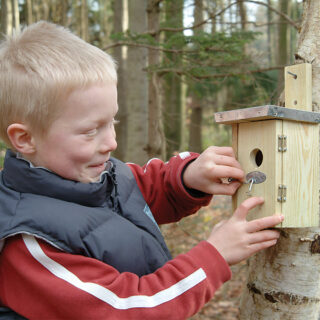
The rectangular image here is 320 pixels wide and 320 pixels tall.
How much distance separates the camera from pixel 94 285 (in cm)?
128

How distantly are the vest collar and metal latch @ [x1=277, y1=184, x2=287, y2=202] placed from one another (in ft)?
2.33

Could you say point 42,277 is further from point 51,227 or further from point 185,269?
point 185,269

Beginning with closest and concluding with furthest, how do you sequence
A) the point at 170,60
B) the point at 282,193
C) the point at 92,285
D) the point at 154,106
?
the point at 92,285 → the point at 282,193 → the point at 170,60 → the point at 154,106

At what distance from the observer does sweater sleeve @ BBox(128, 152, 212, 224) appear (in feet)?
6.12

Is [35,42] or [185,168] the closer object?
[35,42]

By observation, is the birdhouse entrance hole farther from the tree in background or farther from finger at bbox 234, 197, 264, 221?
the tree in background

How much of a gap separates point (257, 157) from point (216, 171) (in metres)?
0.24

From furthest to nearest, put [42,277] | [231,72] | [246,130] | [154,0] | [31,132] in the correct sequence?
[154,0], [231,72], [246,130], [31,132], [42,277]

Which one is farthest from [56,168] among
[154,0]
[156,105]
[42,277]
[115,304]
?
[154,0]

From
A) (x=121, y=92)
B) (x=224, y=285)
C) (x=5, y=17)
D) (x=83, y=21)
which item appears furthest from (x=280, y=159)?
(x=83, y=21)

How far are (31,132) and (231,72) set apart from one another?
10.0ft

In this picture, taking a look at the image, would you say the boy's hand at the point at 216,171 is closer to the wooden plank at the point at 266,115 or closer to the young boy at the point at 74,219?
the young boy at the point at 74,219

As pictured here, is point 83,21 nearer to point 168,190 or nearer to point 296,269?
point 168,190

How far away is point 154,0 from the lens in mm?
4816
